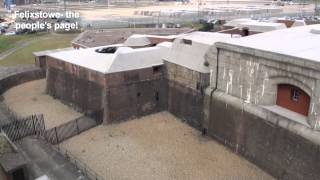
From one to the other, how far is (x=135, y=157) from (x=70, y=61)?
1071 centimetres

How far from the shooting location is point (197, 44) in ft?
73.1

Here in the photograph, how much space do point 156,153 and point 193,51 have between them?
23.9 ft

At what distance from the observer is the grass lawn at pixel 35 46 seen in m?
40.0

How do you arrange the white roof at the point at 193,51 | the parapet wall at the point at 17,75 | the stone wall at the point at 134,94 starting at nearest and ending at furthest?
the white roof at the point at 193,51 → the stone wall at the point at 134,94 → the parapet wall at the point at 17,75

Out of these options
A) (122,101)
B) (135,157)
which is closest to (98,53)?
(122,101)

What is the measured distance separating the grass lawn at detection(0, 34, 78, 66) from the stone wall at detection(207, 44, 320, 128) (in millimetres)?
27525

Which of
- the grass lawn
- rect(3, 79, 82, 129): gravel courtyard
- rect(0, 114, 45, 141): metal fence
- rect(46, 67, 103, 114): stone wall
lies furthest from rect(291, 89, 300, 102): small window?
the grass lawn

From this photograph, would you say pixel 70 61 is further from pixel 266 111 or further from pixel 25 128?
pixel 266 111

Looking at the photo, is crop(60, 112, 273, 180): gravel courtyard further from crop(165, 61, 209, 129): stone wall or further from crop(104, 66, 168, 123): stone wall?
crop(104, 66, 168, 123): stone wall

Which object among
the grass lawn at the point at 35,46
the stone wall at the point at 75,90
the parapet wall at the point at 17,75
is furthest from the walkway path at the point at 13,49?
the stone wall at the point at 75,90

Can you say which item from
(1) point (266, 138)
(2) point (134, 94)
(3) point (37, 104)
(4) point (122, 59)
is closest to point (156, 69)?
(2) point (134, 94)

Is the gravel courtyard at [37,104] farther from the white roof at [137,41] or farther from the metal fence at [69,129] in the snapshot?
the white roof at [137,41]

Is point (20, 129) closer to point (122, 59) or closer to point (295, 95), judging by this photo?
point (122, 59)

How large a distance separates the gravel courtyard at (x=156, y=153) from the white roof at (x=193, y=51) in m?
4.11
